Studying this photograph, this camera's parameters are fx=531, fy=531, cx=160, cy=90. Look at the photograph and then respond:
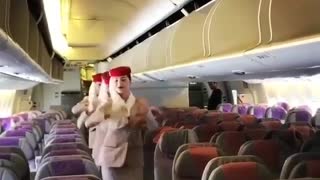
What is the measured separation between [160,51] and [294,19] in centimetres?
535

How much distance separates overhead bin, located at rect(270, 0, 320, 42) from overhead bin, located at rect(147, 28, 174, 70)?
423 cm

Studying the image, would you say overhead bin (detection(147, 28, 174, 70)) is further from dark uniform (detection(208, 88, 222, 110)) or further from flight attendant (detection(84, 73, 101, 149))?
dark uniform (detection(208, 88, 222, 110))

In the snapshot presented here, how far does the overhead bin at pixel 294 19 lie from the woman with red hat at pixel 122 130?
262 centimetres

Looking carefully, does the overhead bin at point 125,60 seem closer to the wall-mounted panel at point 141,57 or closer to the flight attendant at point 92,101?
the wall-mounted panel at point 141,57

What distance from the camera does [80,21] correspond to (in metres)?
12.4

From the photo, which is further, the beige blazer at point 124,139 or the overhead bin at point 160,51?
the overhead bin at point 160,51

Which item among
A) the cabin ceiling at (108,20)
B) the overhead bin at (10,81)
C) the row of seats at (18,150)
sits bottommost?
the row of seats at (18,150)

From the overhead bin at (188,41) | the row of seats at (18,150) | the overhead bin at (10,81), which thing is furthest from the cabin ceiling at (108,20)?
the row of seats at (18,150)

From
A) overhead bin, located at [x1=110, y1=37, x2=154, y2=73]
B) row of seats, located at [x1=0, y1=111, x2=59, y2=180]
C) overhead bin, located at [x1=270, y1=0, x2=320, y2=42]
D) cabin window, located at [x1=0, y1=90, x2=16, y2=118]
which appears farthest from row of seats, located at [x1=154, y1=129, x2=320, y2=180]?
cabin window, located at [x1=0, y1=90, x2=16, y2=118]

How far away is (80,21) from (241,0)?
7.86 meters

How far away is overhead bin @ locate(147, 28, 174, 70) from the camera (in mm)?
8539

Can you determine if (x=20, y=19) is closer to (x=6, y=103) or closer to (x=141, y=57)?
(x=141, y=57)

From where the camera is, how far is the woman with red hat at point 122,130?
643 centimetres

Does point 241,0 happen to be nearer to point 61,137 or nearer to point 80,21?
point 61,137
